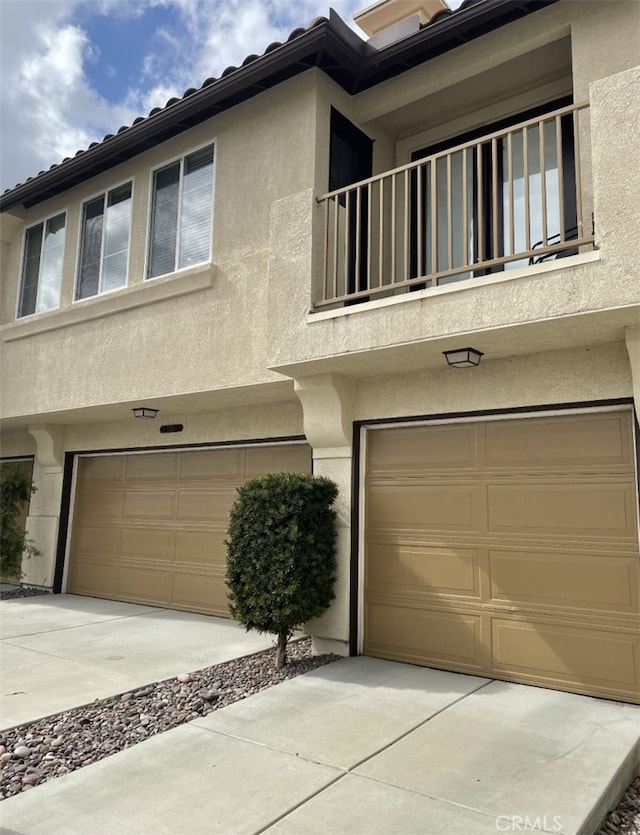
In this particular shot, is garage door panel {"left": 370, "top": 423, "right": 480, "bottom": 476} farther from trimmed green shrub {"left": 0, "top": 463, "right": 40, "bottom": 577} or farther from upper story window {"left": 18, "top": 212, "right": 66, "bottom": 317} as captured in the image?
trimmed green shrub {"left": 0, "top": 463, "right": 40, "bottom": 577}

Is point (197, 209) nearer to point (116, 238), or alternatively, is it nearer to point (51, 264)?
point (116, 238)

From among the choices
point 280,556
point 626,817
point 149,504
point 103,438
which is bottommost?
point 626,817

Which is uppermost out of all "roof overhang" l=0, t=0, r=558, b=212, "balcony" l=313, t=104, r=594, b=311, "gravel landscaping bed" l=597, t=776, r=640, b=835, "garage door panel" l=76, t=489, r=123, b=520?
"roof overhang" l=0, t=0, r=558, b=212

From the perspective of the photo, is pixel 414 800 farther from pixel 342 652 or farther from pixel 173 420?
pixel 173 420

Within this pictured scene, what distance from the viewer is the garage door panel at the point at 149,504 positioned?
30.7 feet

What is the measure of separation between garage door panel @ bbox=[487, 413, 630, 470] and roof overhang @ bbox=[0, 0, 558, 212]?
414 cm

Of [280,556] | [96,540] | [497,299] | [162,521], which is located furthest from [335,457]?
[96,540]

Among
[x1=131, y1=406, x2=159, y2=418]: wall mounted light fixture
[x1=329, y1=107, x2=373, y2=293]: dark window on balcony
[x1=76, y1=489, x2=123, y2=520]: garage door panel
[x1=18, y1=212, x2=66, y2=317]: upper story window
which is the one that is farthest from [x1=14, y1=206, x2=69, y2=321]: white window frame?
[x1=329, y1=107, x2=373, y2=293]: dark window on balcony

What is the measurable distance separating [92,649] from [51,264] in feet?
21.1

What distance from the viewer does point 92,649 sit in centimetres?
686

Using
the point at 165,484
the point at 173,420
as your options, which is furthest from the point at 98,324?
the point at 165,484

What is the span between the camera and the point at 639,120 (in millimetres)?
4559

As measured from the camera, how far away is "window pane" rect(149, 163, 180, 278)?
8.37 m

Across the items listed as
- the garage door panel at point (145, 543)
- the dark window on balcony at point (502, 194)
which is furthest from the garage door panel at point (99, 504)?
the dark window on balcony at point (502, 194)
